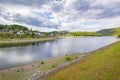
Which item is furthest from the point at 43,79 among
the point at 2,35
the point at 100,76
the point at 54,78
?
the point at 2,35

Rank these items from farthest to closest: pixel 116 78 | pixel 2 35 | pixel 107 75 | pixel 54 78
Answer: pixel 2 35, pixel 54 78, pixel 107 75, pixel 116 78

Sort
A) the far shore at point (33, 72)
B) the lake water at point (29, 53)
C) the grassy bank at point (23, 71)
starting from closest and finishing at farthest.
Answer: the far shore at point (33, 72), the grassy bank at point (23, 71), the lake water at point (29, 53)

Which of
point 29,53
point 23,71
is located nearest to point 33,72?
point 23,71

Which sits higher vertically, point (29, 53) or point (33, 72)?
point (33, 72)

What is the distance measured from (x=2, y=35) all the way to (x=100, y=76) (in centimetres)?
18237

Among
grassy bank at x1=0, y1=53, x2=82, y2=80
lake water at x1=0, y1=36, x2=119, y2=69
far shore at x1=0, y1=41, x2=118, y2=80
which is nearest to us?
far shore at x1=0, y1=41, x2=118, y2=80

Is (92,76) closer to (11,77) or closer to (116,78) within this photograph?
(116,78)

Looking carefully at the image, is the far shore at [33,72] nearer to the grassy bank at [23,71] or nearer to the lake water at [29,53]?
the grassy bank at [23,71]

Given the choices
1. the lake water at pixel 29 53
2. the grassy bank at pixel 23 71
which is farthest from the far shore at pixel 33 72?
the lake water at pixel 29 53

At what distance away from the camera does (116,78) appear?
19578 mm

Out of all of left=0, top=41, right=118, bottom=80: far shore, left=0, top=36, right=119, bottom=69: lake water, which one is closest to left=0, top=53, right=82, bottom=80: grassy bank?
left=0, top=41, right=118, bottom=80: far shore

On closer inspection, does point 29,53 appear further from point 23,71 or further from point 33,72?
point 33,72

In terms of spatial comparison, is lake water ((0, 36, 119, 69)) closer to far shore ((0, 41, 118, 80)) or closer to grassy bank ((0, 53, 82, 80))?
grassy bank ((0, 53, 82, 80))

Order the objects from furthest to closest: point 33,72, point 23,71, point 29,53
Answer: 1. point 29,53
2. point 23,71
3. point 33,72
